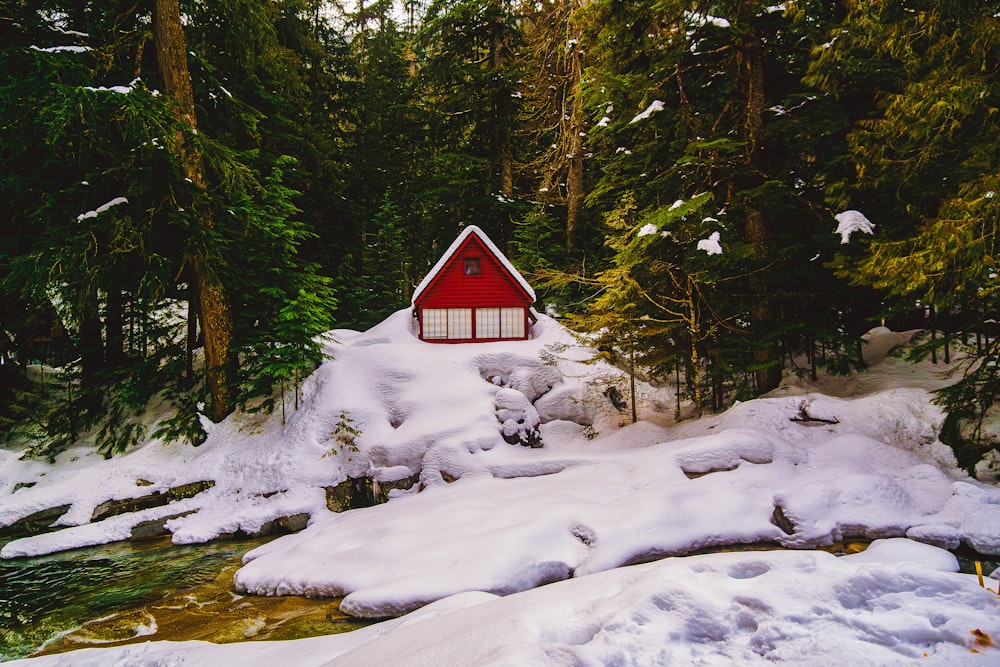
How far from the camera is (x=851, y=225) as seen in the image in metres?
8.25

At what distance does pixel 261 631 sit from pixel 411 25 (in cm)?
3600

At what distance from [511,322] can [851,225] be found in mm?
12191

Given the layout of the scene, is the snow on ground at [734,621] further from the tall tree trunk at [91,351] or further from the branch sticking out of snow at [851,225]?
the tall tree trunk at [91,351]

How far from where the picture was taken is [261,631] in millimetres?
5672

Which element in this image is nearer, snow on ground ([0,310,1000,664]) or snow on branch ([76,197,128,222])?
snow on ground ([0,310,1000,664])

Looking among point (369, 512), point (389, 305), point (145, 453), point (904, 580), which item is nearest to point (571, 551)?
point (904, 580)

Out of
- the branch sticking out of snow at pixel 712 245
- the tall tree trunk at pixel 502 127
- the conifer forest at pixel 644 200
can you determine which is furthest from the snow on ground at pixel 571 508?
the tall tree trunk at pixel 502 127

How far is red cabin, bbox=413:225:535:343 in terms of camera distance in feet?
59.9

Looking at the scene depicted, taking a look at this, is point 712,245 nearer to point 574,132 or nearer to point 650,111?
point 650,111

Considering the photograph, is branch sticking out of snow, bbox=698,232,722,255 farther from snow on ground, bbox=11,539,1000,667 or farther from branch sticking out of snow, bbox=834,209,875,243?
snow on ground, bbox=11,539,1000,667

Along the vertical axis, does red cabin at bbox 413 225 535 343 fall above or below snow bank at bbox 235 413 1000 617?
above

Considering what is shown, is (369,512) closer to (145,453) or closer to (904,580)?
(145,453)

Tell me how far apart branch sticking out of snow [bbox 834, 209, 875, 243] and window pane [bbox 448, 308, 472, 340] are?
12708mm

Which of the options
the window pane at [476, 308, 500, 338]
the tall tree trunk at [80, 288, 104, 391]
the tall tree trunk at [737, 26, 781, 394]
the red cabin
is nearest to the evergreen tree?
the tall tree trunk at [737, 26, 781, 394]
